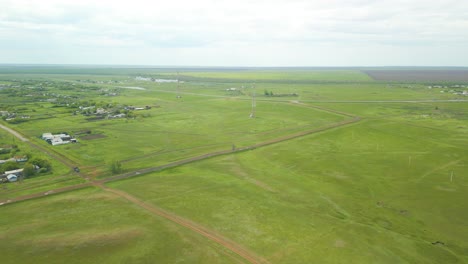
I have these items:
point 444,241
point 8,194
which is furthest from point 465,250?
point 8,194

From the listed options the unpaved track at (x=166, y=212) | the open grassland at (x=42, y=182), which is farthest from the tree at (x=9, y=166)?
the unpaved track at (x=166, y=212)

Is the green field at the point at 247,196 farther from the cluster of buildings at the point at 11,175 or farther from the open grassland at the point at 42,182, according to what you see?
the cluster of buildings at the point at 11,175

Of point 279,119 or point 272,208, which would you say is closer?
point 272,208

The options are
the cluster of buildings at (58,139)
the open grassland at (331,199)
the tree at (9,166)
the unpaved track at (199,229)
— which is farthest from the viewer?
the cluster of buildings at (58,139)

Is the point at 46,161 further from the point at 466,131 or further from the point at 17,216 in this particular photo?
the point at 466,131

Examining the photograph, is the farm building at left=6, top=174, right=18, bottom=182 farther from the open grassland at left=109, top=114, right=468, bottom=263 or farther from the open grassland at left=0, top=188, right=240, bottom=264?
the open grassland at left=109, top=114, right=468, bottom=263

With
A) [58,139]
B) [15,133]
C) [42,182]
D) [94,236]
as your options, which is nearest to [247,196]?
[94,236]
